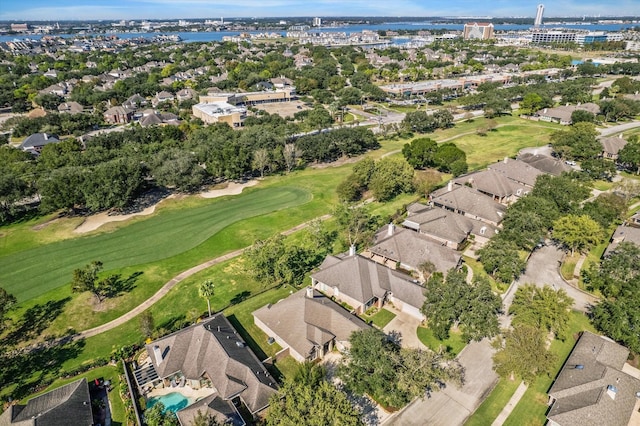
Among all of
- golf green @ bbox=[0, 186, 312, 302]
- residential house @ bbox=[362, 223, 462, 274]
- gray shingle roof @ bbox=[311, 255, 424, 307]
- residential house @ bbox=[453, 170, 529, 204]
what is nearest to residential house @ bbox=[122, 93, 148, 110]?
golf green @ bbox=[0, 186, 312, 302]

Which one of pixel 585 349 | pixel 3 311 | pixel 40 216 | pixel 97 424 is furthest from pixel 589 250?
pixel 40 216

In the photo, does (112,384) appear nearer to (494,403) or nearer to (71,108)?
(494,403)

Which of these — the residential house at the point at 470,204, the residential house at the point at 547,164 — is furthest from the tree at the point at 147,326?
the residential house at the point at 547,164

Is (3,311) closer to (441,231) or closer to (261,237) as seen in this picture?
(261,237)

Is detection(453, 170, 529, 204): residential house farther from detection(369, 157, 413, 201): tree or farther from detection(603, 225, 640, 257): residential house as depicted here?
detection(603, 225, 640, 257): residential house

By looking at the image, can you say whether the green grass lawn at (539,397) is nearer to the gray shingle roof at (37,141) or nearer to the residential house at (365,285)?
the residential house at (365,285)

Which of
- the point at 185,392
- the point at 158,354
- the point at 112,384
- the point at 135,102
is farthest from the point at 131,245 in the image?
the point at 135,102
